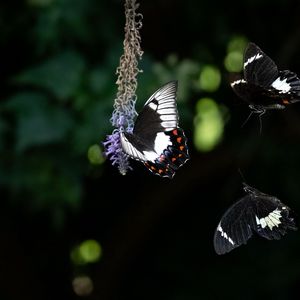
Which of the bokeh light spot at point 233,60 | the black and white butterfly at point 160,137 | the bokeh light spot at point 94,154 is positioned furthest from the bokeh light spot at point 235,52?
the black and white butterfly at point 160,137

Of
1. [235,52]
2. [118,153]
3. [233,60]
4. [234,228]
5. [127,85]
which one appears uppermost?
[235,52]

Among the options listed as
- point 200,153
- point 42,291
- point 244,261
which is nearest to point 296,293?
point 244,261

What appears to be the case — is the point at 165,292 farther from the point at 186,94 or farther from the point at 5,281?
the point at 186,94

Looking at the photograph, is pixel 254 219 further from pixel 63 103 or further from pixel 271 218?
pixel 63 103

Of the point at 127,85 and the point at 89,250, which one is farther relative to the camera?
the point at 89,250

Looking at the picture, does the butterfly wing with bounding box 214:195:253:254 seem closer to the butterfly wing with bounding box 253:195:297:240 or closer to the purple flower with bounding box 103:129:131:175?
the butterfly wing with bounding box 253:195:297:240

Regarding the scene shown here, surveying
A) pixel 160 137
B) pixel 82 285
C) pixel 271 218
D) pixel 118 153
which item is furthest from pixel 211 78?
pixel 118 153
